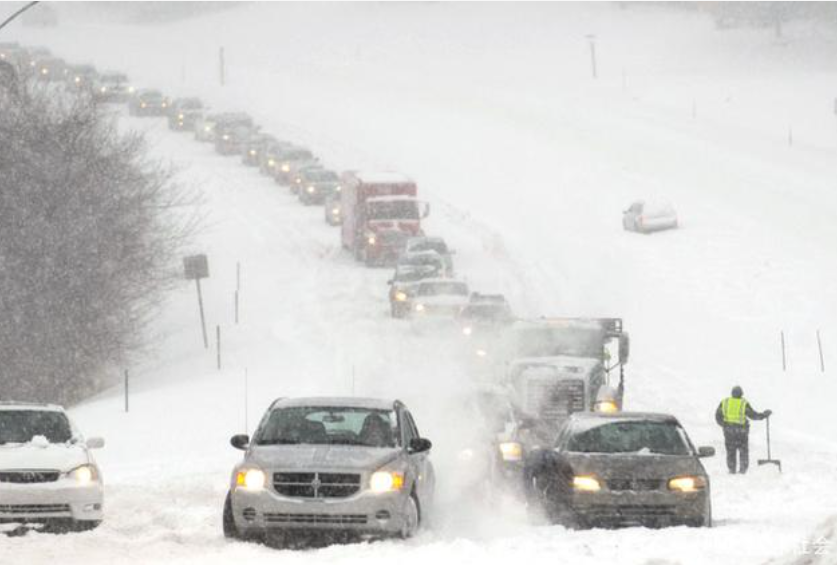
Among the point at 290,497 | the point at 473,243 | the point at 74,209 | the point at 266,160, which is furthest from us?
the point at 266,160

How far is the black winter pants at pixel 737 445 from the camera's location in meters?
28.0

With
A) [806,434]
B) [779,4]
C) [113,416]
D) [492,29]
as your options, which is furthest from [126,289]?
[492,29]

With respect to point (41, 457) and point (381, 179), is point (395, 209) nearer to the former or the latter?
point (381, 179)

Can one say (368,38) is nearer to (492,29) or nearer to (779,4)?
(492,29)

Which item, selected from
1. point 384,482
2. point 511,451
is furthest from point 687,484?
point 511,451

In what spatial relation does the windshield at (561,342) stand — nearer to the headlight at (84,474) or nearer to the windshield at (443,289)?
the headlight at (84,474)

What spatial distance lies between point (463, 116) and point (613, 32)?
53.3m

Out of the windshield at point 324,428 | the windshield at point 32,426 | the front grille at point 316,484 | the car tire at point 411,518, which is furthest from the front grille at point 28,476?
the car tire at point 411,518

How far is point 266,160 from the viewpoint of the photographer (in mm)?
76750

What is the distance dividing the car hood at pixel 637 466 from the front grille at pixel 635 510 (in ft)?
1.08

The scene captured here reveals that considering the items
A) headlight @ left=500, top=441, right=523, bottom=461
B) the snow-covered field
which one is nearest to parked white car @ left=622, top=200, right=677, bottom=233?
the snow-covered field

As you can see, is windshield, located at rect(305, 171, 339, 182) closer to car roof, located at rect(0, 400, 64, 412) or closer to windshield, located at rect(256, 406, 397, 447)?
car roof, located at rect(0, 400, 64, 412)

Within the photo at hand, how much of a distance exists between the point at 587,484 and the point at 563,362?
33.9ft

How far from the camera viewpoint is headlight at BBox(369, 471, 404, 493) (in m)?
17.1
